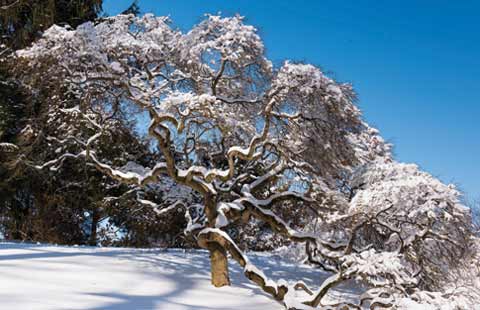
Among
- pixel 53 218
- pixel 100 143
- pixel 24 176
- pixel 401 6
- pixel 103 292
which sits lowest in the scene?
pixel 103 292

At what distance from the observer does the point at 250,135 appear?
5.89 metres

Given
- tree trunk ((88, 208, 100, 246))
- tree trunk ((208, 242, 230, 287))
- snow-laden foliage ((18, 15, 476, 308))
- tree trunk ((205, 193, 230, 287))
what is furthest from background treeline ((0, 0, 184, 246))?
tree trunk ((208, 242, 230, 287))

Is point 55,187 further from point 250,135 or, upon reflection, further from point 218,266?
point 218,266

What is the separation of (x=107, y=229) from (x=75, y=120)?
147 inches

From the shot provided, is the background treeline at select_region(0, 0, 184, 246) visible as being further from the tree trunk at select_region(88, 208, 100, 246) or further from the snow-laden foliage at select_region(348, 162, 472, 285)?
the snow-laden foliage at select_region(348, 162, 472, 285)

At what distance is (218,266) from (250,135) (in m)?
1.91

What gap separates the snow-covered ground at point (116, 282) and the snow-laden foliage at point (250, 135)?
1.33 ft

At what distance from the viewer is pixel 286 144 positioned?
5992mm

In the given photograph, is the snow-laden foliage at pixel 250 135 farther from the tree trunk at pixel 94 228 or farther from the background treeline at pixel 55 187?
the tree trunk at pixel 94 228

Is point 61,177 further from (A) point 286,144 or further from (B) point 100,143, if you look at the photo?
(A) point 286,144

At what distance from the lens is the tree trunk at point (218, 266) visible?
193 inches

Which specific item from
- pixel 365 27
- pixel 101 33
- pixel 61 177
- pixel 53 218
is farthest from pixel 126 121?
pixel 365 27

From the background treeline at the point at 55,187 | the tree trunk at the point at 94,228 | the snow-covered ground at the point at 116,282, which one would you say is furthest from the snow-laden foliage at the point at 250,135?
the tree trunk at the point at 94,228

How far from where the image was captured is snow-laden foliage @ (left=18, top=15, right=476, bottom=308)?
4777 millimetres
